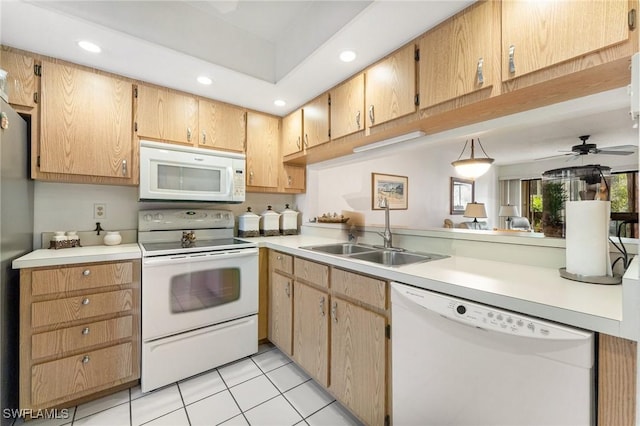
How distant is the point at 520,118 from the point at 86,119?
106 inches

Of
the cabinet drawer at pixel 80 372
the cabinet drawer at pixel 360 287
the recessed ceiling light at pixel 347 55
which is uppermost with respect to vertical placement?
the recessed ceiling light at pixel 347 55

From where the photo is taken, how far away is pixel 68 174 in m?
1.82

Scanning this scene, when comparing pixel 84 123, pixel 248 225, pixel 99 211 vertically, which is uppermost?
pixel 84 123

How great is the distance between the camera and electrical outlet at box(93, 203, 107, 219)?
2119mm

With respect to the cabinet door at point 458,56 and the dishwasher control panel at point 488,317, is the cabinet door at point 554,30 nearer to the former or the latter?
the cabinet door at point 458,56

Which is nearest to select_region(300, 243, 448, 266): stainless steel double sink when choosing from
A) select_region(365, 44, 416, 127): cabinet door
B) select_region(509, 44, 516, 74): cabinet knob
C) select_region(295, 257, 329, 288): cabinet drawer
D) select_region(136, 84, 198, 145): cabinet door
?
select_region(295, 257, 329, 288): cabinet drawer

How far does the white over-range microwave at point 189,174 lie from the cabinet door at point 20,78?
2.07ft

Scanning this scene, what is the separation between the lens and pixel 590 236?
1.02 m

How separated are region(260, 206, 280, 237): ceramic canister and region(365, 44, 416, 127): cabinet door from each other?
141cm

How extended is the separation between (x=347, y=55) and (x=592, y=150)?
1.44 m

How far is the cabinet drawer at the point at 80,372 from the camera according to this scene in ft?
4.83

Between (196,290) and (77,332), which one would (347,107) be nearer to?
(196,290)

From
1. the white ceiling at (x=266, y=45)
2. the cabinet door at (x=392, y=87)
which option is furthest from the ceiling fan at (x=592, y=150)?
the cabinet door at (x=392, y=87)

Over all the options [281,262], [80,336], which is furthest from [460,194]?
[80,336]
